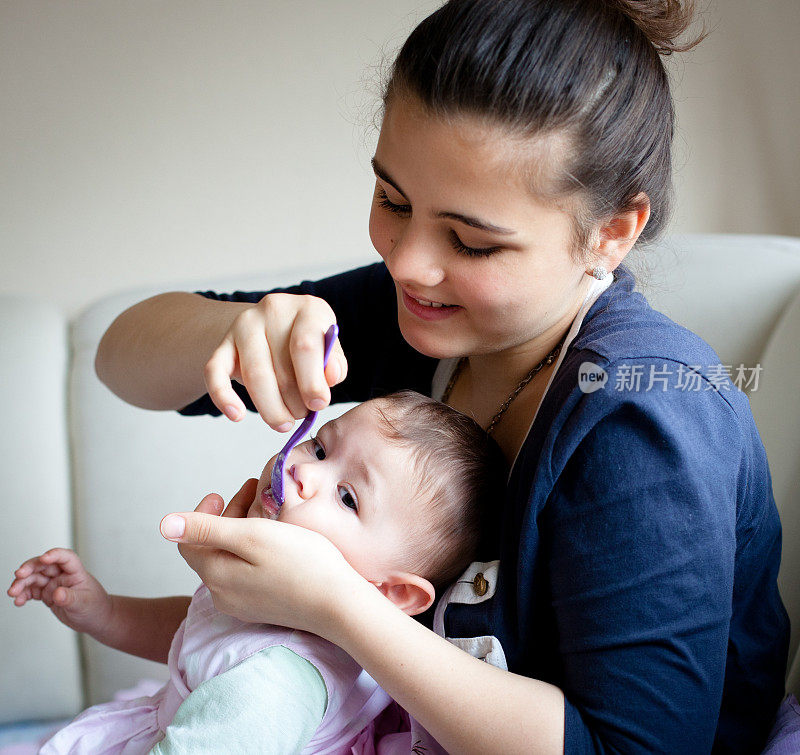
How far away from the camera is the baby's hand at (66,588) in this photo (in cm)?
110

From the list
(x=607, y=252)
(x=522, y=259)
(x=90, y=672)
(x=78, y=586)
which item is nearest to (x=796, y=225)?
(x=607, y=252)

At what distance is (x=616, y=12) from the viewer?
2.80 feet

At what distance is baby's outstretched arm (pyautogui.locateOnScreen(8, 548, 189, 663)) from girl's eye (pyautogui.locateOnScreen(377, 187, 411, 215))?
0.63 m

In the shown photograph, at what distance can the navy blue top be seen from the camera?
29.8 inches

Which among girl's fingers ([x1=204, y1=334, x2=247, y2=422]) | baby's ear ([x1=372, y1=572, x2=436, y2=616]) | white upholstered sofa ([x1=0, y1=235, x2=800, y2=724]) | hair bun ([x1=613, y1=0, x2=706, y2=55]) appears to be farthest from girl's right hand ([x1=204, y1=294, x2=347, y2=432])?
white upholstered sofa ([x1=0, y1=235, x2=800, y2=724])

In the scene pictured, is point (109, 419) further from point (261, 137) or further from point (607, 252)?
point (607, 252)

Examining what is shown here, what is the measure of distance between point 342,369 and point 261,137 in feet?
3.47

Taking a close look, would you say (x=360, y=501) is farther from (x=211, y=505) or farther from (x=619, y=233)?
(x=619, y=233)

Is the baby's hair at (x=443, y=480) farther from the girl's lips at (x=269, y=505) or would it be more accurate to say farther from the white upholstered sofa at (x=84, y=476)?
the white upholstered sofa at (x=84, y=476)

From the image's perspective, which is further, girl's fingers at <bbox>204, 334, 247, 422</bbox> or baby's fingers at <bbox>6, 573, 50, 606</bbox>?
baby's fingers at <bbox>6, 573, 50, 606</bbox>

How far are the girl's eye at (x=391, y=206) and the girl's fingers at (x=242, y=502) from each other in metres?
0.34

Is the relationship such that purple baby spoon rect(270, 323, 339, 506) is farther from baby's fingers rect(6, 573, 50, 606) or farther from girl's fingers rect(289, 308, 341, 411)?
baby's fingers rect(6, 573, 50, 606)

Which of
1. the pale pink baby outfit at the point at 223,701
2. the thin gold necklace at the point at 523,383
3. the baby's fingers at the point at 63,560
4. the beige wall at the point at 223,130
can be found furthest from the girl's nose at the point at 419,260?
the beige wall at the point at 223,130

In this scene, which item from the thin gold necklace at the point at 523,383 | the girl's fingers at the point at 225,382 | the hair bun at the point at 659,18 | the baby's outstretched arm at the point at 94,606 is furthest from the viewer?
the baby's outstretched arm at the point at 94,606
